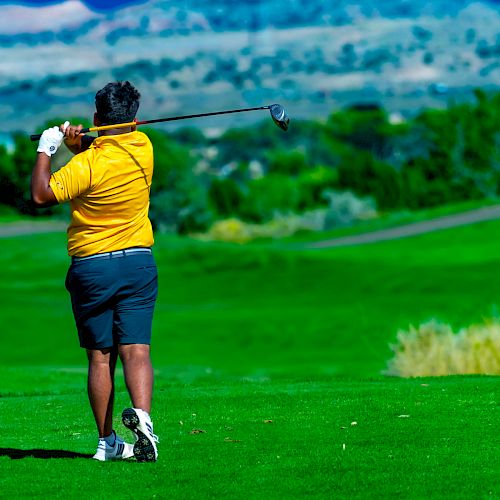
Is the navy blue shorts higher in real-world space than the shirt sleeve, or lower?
lower

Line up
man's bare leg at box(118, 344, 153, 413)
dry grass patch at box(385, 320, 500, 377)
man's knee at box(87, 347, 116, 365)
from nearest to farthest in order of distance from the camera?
1. man's bare leg at box(118, 344, 153, 413)
2. man's knee at box(87, 347, 116, 365)
3. dry grass patch at box(385, 320, 500, 377)

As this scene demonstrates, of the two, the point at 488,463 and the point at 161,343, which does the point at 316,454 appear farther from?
the point at 161,343

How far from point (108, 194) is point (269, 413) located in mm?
2453

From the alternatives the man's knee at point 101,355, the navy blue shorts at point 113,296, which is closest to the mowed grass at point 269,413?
the man's knee at point 101,355

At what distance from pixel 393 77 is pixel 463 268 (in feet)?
536

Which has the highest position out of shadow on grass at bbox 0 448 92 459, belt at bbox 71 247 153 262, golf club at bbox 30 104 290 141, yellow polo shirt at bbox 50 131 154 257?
golf club at bbox 30 104 290 141

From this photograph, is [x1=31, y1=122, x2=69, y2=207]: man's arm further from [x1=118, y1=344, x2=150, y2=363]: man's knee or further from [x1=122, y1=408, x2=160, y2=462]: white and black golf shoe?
[x1=122, y1=408, x2=160, y2=462]: white and black golf shoe

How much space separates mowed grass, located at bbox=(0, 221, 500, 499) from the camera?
20.4 feet

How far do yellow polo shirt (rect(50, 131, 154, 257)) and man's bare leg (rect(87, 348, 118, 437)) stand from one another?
0.62m

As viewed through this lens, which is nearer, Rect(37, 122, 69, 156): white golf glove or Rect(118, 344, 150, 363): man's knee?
Rect(37, 122, 69, 156): white golf glove

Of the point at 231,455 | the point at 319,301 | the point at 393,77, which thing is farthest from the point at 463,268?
the point at 393,77

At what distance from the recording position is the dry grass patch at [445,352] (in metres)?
15.4

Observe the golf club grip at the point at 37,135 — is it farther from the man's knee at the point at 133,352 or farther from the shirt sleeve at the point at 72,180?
the man's knee at the point at 133,352

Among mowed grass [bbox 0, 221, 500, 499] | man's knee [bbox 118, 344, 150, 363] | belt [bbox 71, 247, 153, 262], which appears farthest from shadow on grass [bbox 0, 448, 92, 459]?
belt [bbox 71, 247, 153, 262]
